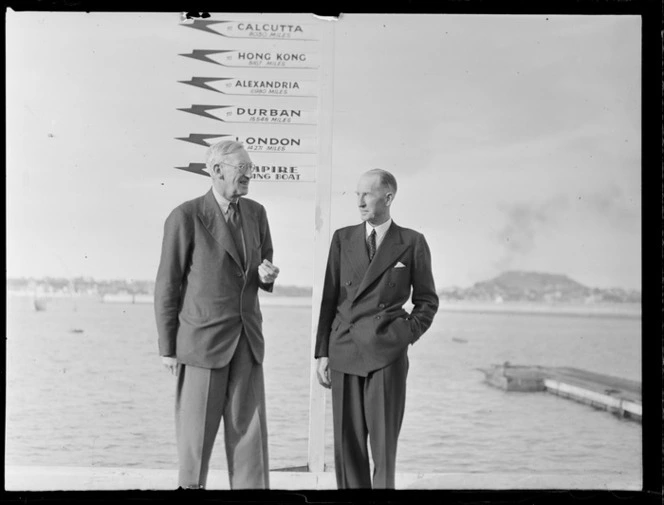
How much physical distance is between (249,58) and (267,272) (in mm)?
991

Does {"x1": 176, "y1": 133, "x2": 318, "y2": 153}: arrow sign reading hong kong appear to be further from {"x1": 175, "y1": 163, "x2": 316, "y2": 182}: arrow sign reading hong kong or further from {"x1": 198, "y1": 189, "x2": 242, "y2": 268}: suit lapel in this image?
{"x1": 198, "y1": 189, "x2": 242, "y2": 268}: suit lapel

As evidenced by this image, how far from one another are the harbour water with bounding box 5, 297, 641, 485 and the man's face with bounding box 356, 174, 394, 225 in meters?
0.51

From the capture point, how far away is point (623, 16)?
3971 mm

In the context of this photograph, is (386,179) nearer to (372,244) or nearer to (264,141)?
(372,244)

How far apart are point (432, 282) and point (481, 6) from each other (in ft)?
4.26

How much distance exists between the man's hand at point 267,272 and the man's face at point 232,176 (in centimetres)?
34

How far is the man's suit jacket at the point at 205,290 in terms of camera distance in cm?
370

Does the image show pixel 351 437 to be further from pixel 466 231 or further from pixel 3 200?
pixel 3 200

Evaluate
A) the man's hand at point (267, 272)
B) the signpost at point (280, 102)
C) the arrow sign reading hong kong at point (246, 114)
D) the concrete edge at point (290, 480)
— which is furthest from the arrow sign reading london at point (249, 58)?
the concrete edge at point (290, 480)

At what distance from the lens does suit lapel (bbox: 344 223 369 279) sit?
3.79 m

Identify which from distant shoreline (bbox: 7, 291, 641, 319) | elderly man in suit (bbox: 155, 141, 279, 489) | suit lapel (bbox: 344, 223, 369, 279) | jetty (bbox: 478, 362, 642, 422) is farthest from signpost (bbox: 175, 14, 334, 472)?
jetty (bbox: 478, 362, 642, 422)

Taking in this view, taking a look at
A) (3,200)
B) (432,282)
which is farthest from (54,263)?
(432,282)

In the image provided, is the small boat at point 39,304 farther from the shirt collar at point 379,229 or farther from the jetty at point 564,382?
the jetty at point 564,382

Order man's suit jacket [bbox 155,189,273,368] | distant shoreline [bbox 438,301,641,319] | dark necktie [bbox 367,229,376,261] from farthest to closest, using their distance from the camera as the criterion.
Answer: distant shoreline [bbox 438,301,641,319] < dark necktie [bbox 367,229,376,261] < man's suit jacket [bbox 155,189,273,368]
